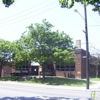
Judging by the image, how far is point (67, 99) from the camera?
46.5 feet

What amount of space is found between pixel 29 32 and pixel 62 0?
23936 mm

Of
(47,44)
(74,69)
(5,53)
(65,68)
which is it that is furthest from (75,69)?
(5,53)

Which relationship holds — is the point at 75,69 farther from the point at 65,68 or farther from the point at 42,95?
the point at 42,95

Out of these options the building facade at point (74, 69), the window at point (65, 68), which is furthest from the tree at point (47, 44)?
the window at point (65, 68)

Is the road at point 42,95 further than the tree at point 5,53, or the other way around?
the tree at point 5,53

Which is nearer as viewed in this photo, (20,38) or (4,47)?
(20,38)

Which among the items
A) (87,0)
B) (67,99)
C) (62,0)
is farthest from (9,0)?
(67,99)

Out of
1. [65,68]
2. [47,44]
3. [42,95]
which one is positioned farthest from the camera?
[65,68]

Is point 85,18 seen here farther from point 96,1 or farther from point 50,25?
point 96,1

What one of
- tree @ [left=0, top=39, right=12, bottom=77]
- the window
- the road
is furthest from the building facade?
the road

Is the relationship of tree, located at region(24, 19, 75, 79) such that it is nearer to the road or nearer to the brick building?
the brick building

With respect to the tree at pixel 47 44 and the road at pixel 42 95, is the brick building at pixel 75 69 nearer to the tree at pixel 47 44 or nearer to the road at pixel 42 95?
the tree at pixel 47 44

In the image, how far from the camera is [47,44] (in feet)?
102

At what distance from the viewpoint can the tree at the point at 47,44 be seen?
2986 centimetres
